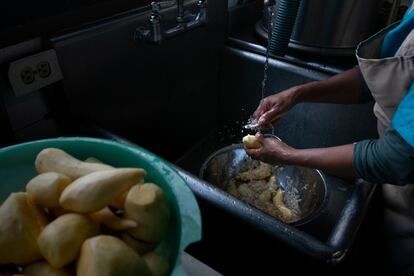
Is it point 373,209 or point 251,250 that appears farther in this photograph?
point 373,209

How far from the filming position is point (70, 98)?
763mm

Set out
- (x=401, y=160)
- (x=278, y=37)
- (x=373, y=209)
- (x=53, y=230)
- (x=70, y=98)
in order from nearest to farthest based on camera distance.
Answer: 1. (x=53, y=230)
2. (x=401, y=160)
3. (x=70, y=98)
4. (x=373, y=209)
5. (x=278, y=37)

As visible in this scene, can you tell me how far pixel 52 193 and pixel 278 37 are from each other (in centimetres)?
83

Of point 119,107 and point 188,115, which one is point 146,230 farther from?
point 188,115

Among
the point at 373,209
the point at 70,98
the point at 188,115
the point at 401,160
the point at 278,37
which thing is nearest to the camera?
the point at 401,160

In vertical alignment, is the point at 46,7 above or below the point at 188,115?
above

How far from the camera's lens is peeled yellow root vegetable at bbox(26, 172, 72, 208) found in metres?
0.38

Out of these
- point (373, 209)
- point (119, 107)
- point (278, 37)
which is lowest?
point (373, 209)

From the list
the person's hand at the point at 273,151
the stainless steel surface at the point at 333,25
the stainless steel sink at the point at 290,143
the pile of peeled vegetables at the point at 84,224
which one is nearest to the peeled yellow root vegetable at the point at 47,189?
the pile of peeled vegetables at the point at 84,224

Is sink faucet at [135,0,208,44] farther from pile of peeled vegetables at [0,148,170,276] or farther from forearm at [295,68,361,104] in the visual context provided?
pile of peeled vegetables at [0,148,170,276]

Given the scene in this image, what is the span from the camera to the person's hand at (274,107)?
0.89m

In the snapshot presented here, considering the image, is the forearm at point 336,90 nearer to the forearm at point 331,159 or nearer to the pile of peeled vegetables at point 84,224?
the forearm at point 331,159

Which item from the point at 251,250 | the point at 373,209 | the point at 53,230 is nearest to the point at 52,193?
the point at 53,230

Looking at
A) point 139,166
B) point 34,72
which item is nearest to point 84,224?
point 139,166
